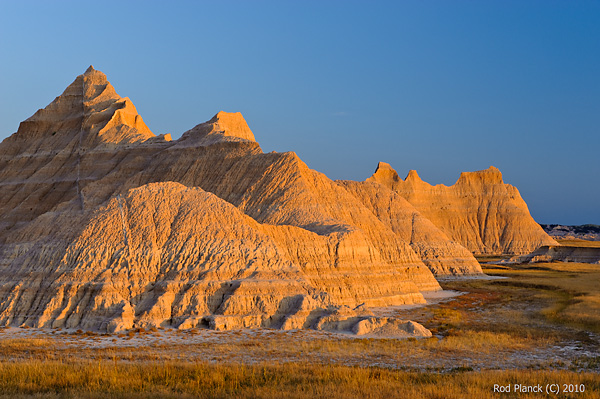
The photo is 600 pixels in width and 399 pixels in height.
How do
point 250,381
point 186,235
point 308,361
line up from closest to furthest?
point 250,381 < point 308,361 < point 186,235

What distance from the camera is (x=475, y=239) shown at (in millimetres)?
144750

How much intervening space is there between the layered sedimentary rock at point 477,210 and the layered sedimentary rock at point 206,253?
264 ft

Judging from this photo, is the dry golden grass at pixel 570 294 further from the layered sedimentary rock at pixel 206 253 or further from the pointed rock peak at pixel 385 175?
the pointed rock peak at pixel 385 175

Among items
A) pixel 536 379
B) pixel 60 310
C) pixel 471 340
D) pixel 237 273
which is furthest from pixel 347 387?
pixel 60 310

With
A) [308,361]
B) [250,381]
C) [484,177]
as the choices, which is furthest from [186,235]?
[484,177]

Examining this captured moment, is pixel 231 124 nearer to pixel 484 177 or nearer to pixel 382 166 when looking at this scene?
pixel 382 166

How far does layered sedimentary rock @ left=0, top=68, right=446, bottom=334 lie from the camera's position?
3147 centimetres

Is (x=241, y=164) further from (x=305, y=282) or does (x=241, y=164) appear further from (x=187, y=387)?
(x=187, y=387)

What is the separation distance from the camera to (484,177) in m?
151

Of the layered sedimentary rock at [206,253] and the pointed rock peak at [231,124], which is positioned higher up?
the pointed rock peak at [231,124]

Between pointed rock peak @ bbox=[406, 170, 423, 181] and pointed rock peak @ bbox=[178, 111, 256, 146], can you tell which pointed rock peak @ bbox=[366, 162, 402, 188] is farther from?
pointed rock peak @ bbox=[178, 111, 256, 146]

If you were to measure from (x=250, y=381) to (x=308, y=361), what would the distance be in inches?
184

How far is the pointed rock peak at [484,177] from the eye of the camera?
14962cm

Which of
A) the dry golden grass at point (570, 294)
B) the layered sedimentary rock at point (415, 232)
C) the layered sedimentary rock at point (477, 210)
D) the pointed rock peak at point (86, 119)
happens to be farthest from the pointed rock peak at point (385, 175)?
the pointed rock peak at point (86, 119)
